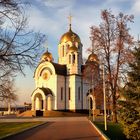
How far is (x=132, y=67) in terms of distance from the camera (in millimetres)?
22469

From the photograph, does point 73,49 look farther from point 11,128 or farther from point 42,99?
point 11,128

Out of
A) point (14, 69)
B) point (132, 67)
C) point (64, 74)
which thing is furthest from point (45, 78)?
point (14, 69)

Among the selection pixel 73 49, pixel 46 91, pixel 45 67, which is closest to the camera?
pixel 46 91

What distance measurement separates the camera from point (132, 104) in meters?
21.8

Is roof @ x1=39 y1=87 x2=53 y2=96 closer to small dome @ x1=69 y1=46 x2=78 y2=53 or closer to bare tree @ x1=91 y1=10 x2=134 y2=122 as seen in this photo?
small dome @ x1=69 y1=46 x2=78 y2=53

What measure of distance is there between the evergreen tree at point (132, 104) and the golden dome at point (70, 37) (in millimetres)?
53779

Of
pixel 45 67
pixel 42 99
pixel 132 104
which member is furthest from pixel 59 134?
pixel 45 67

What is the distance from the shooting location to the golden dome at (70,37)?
249ft

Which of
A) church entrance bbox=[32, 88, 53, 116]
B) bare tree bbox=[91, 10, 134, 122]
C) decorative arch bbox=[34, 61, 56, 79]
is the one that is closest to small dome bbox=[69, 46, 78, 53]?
decorative arch bbox=[34, 61, 56, 79]

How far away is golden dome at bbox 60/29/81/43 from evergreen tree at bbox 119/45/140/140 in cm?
5378

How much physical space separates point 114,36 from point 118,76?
431cm

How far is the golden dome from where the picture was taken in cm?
7594

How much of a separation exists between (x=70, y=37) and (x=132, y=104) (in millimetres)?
55440

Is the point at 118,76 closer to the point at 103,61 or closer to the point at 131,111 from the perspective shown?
the point at 103,61
